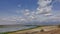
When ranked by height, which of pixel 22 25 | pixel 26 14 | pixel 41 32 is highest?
pixel 26 14

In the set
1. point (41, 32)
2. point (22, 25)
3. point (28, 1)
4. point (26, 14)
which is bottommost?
point (41, 32)

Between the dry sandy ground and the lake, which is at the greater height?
the lake

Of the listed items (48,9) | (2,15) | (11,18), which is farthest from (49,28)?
(2,15)

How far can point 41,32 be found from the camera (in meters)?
1.19

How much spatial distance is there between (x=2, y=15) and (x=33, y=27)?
14.2 inches

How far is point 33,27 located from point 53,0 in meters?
0.36

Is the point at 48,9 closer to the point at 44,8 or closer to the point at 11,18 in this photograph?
the point at 44,8

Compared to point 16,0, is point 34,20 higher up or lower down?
lower down

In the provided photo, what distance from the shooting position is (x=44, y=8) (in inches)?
47.1

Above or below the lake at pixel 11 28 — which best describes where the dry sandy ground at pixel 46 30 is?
below

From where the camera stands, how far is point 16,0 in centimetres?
120

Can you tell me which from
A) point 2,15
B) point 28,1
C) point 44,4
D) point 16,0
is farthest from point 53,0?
point 2,15

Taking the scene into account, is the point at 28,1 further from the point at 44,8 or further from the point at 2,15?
the point at 2,15

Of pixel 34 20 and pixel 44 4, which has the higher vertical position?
pixel 44 4
